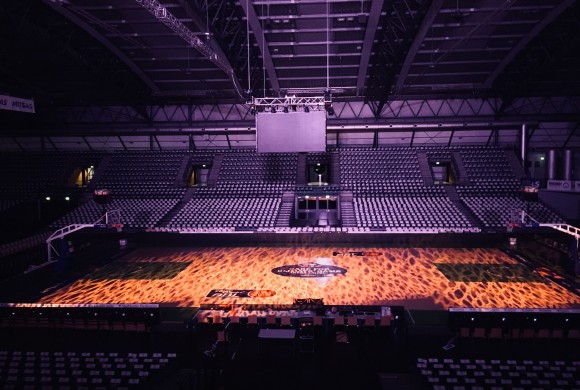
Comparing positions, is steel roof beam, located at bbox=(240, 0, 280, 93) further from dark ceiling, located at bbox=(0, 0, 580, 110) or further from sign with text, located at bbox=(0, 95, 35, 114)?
sign with text, located at bbox=(0, 95, 35, 114)

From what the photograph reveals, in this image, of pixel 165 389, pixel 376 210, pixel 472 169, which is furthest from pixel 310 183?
pixel 165 389

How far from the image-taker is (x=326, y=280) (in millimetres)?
12750

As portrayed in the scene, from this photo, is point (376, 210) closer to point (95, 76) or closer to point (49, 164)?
point (95, 76)

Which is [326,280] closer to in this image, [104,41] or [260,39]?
[260,39]

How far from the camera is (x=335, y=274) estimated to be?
44.1 ft

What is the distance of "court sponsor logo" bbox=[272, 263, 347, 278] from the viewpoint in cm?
1340

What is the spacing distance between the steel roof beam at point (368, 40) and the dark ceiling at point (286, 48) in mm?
59

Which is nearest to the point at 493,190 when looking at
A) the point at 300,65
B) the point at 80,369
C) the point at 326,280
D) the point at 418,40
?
the point at 418,40

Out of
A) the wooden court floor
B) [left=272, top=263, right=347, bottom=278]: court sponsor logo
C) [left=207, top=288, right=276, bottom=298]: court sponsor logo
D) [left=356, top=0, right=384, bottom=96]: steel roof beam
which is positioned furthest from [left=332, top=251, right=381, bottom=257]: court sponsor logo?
[left=356, top=0, right=384, bottom=96]: steel roof beam

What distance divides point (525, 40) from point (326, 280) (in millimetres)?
13699

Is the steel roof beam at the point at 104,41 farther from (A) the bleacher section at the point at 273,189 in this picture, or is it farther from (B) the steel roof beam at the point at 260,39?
(B) the steel roof beam at the point at 260,39

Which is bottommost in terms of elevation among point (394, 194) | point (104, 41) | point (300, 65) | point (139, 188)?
point (394, 194)

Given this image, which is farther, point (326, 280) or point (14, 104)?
point (326, 280)

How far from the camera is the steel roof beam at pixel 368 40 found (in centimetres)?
1311
